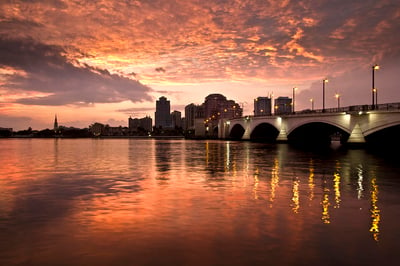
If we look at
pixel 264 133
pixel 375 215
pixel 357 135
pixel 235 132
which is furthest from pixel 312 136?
pixel 375 215

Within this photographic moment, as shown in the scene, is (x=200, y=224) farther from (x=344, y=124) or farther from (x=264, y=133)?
(x=264, y=133)

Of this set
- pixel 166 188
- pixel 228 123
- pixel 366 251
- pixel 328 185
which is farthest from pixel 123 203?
pixel 228 123

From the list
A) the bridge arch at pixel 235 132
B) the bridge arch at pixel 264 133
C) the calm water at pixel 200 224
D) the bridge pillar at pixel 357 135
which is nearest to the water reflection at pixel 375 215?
the calm water at pixel 200 224

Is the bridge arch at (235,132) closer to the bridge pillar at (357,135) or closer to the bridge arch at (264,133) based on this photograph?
the bridge arch at (264,133)

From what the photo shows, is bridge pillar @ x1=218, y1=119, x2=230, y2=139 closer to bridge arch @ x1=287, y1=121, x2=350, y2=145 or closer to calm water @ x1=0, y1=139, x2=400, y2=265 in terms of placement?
bridge arch @ x1=287, y1=121, x2=350, y2=145

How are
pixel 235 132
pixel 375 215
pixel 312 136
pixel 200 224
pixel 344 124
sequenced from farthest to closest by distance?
pixel 235 132, pixel 312 136, pixel 344 124, pixel 375 215, pixel 200 224

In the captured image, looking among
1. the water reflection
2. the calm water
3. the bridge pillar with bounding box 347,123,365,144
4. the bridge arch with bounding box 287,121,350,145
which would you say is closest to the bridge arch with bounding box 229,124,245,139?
the bridge arch with bounding box 287,121,350,145

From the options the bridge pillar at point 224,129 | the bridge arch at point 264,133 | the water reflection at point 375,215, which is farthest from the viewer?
the bridge pillar at point 224,129

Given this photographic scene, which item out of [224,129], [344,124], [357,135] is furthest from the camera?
[224,129]

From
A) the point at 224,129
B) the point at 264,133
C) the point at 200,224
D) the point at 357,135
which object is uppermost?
the point at 224,129

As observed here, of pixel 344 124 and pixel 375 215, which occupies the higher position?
pixel 344 124

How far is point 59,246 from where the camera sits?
395 inches

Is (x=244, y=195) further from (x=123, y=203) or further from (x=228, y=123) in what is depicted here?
(x=228, y=123)

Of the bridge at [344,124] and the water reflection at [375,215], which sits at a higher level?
the bridge at [344,124]
